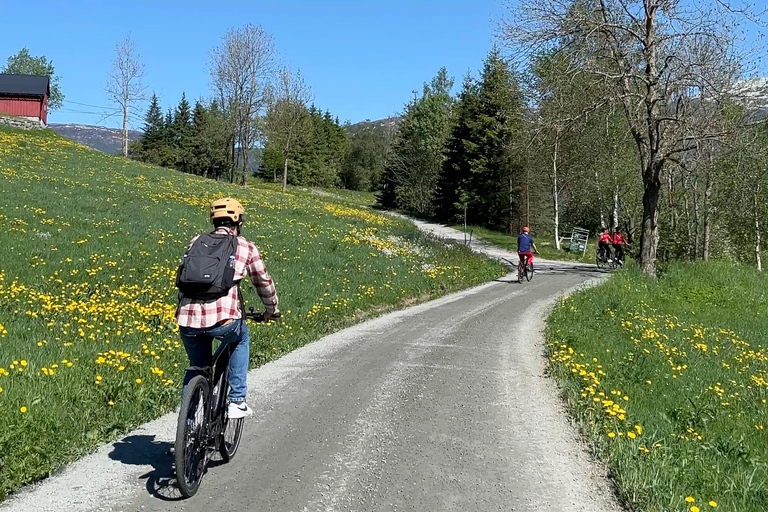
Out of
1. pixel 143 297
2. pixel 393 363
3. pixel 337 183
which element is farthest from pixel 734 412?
pixel 337 183

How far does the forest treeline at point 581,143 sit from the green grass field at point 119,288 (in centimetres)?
731

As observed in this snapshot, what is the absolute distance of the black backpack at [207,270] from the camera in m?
4.37

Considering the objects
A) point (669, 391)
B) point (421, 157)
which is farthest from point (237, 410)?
point (421, 157)

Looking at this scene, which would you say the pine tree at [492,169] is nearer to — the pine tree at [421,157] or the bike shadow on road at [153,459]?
the pine tree at [421,157]

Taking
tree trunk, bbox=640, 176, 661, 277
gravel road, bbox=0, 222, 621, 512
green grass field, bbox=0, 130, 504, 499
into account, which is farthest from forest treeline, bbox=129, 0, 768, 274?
gravel road, bbox=0, 222, 621, 512

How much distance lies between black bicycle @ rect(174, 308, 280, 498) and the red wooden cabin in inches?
2452

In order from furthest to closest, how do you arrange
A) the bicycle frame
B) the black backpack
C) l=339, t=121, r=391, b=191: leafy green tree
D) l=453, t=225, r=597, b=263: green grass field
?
1. l=339, t=121, r=391, b=191: leafy green tree
2. l=453, t=225, r=597, b=263: green grass field
3. the bicycle frame
4. the black backpack

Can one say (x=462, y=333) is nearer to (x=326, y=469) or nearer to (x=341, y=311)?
(x=341, y=311)

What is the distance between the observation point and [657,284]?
20.1 meters

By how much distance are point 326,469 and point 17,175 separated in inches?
1095

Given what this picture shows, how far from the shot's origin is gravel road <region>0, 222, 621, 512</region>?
14.8ft

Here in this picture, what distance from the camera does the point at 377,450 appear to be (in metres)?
5.51

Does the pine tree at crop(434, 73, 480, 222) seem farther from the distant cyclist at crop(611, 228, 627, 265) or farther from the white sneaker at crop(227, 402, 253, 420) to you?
the white sneaker at crop(227, 402, 253, 420)

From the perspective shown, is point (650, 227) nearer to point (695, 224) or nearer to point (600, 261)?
point (600, 261)
